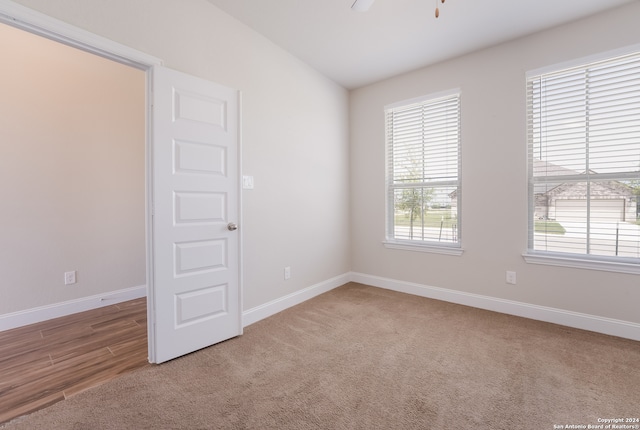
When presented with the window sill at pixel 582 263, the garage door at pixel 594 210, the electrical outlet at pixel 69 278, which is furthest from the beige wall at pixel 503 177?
the electrical outlet at pixel 69 278

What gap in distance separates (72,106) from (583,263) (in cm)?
537

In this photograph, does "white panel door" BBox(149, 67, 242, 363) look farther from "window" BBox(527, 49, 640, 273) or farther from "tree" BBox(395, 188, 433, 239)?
"window" BBox(527, 49, 640, 273)

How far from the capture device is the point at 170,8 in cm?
215

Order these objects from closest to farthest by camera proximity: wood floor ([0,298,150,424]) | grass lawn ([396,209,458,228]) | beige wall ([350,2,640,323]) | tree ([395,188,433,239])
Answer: wood floor ([0,298,150,424])
beige wall ([350,2,640,323])
grass lawn ([396,209,458,228])
tree ([395,188,433,239])

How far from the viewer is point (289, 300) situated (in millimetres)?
3178

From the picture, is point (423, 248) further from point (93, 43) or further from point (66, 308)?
point (66, 308)

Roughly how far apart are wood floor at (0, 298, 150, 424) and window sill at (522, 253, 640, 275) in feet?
11.8

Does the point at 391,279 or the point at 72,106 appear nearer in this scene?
the point at 72,106

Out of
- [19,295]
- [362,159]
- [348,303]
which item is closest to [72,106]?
[19,295]

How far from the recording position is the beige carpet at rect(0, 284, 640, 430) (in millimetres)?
1515

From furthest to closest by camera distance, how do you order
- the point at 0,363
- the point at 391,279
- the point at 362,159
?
the point at 362,159, the point at 391,279, the point at 0,363

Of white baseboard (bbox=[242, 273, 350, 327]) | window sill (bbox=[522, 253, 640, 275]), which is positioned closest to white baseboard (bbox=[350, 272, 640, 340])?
window sill (bbox=[522, 253, 640, 275])

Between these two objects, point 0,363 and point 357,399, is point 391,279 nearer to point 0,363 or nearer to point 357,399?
point 357,399

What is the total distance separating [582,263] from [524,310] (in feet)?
2.24
